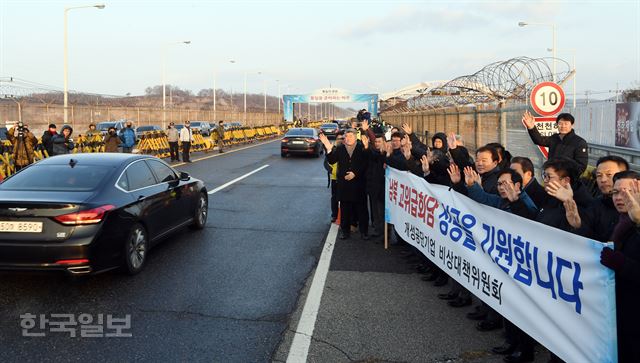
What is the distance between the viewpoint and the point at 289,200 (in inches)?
482

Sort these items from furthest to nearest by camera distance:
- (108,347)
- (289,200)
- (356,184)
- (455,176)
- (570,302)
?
(289,200) < (356,184) < (455,176) < (108,347) < (570,302)

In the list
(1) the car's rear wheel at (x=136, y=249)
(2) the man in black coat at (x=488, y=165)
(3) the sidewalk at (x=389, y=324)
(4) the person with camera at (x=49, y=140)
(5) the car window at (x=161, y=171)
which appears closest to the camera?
(3) the sidewalk at (x=389, y=324)

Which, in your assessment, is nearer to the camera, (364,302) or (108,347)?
(108,347)

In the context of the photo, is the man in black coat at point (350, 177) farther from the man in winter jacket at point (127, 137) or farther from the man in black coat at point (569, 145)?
the man in winter jacket at point (127, 137)

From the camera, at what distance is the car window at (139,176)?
22.1 feet

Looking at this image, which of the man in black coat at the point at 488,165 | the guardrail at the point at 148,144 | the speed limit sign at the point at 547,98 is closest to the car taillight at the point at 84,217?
the man in black coat at the point at 488,165

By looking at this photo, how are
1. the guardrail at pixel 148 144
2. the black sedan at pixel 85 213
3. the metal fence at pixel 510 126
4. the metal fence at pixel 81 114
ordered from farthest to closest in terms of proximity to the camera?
the metal fence at pixel 81 114, the guardrail at pixel 148 144, the metal fence at pixel 510 126, the black sedan at pixel 85 213

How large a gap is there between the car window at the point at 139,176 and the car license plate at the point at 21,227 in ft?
4.26

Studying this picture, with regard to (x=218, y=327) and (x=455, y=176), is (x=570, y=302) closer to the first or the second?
(x=455, y=176)

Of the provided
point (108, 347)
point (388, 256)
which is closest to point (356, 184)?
point (388, 256)

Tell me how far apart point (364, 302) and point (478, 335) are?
1197mm

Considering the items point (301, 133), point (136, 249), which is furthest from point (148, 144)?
point (136, 249)

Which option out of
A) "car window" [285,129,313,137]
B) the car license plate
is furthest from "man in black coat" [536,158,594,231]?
"car window" [285,129,313,137]

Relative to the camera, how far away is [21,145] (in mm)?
13617
